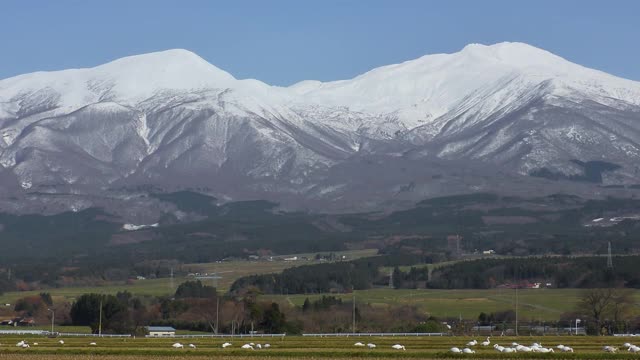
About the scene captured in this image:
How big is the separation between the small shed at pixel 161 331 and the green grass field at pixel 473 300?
81.6 ft

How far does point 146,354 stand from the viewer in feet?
215

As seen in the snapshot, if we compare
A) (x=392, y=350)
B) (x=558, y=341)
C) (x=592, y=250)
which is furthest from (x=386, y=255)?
(x=392, y=350)

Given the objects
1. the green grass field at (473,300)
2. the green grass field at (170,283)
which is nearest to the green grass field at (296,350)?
the green grass field at (473,300)

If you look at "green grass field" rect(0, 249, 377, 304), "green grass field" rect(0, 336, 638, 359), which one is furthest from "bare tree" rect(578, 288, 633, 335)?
"green grass field" rect(0, 249, 377, 304)

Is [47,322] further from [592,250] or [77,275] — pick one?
[592,250]

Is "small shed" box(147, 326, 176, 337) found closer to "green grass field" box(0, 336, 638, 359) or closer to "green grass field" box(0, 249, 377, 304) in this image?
"green grass field" box(0, 336, 638, 359)

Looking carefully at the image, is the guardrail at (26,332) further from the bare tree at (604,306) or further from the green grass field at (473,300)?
the bare tree at (604,306)

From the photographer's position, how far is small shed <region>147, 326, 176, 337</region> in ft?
328

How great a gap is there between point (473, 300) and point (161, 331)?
135ft

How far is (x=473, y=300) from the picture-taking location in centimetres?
13588

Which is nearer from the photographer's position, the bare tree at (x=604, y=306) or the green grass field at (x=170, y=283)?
the bare tree at (x=604, y=306)

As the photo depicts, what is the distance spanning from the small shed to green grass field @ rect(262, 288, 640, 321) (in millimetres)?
24868

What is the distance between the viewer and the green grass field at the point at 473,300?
122 m

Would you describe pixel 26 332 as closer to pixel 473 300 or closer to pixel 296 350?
pixel 296 350
